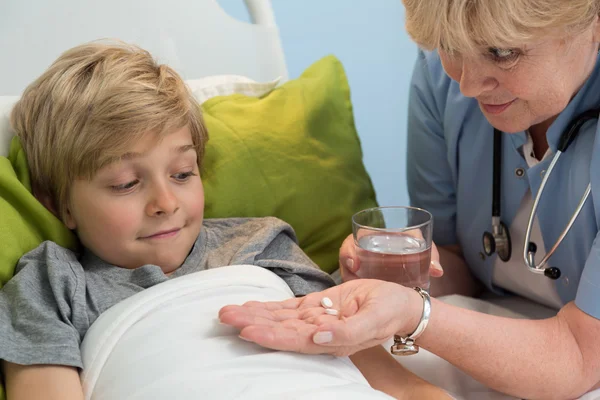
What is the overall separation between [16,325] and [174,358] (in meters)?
0.30

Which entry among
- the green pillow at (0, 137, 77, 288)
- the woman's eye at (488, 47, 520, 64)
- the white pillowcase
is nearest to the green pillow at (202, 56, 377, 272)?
the white pillowcase

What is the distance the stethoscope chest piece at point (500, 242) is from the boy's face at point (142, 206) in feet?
2.27

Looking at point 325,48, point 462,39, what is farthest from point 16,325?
point 325,48

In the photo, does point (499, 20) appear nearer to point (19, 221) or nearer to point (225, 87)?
point (225, 87)

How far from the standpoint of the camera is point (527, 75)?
1325mm

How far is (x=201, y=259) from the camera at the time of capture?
151 centimetres

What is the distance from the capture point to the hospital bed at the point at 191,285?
109 cm

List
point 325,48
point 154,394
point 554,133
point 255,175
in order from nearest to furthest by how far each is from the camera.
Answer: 1. point 154,394
2. point 554,133
3. point 255,175
4. point 325,48

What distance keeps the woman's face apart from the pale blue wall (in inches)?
59.3

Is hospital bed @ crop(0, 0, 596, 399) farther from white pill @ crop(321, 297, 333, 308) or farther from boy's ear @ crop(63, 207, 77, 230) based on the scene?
boy's ear @ crop(63, 207, 77, 230)

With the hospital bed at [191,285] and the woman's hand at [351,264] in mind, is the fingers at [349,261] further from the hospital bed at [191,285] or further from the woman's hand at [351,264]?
the hospital bed at [191,285]

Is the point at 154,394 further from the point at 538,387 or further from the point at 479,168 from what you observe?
the point at 479,168

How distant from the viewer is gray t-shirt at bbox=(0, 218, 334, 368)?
118 cm

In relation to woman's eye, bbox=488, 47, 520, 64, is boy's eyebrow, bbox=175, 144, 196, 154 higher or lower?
lower
